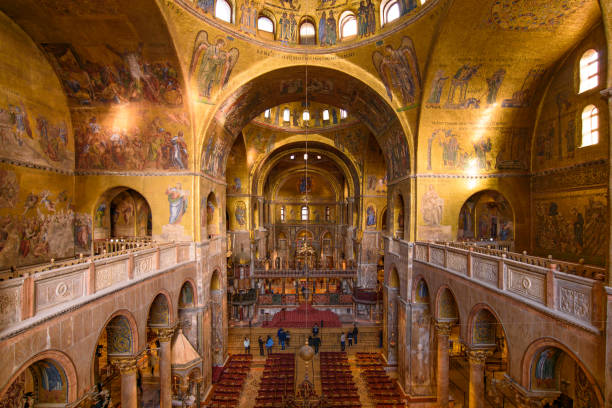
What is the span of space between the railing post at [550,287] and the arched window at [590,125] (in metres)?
7.21

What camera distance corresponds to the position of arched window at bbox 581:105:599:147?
11.0 metres

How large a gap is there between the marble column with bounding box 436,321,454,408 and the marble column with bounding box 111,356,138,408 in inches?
405

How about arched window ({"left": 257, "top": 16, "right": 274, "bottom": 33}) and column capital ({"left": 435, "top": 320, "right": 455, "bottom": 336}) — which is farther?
arched window ({"left": 257, "top": 16, "right": 274, "bottom": 33})

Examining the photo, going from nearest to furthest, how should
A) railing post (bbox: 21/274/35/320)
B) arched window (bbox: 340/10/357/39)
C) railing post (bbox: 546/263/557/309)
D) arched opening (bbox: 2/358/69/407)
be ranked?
1. railing post (bbox: 21/274/35/320)
2. railing post (bbox: 546/263/557/309)
3. arched opening (bbox: 2/358/69/407)
4. arched window (bbox: 340/10/357/39)

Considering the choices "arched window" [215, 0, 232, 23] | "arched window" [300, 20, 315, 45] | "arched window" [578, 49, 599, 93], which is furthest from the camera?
"arched window" [300, 20, 315, 45]

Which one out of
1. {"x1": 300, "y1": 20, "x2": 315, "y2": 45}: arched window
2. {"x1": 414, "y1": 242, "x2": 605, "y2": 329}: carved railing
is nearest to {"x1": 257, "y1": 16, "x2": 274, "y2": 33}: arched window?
{"x1": 300, "y1": 20, "x2": 315, "y2": 45}: arched window

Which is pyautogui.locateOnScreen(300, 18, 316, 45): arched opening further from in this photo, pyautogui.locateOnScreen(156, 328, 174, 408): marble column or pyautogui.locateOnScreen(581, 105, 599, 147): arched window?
pyautogui.locateOnScreen(156, 328, 174, 408): marble column

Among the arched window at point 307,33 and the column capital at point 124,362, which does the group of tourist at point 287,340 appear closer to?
the column capital at point 124,362

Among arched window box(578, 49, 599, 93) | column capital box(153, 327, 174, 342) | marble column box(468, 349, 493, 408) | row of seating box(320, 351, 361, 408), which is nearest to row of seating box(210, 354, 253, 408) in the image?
row of seating box(320, 351, 361, 408)

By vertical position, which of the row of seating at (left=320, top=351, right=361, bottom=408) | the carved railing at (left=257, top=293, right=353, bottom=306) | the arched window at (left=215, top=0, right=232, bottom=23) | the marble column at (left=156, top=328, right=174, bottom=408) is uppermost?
the arched window at (left=215, top=0, right=232, bottom=23)

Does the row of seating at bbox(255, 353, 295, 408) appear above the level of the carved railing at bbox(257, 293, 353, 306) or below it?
below

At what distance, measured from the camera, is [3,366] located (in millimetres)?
5332

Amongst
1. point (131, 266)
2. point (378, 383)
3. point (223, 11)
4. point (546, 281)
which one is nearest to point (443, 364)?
point (378, 383)

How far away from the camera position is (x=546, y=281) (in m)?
6.83
